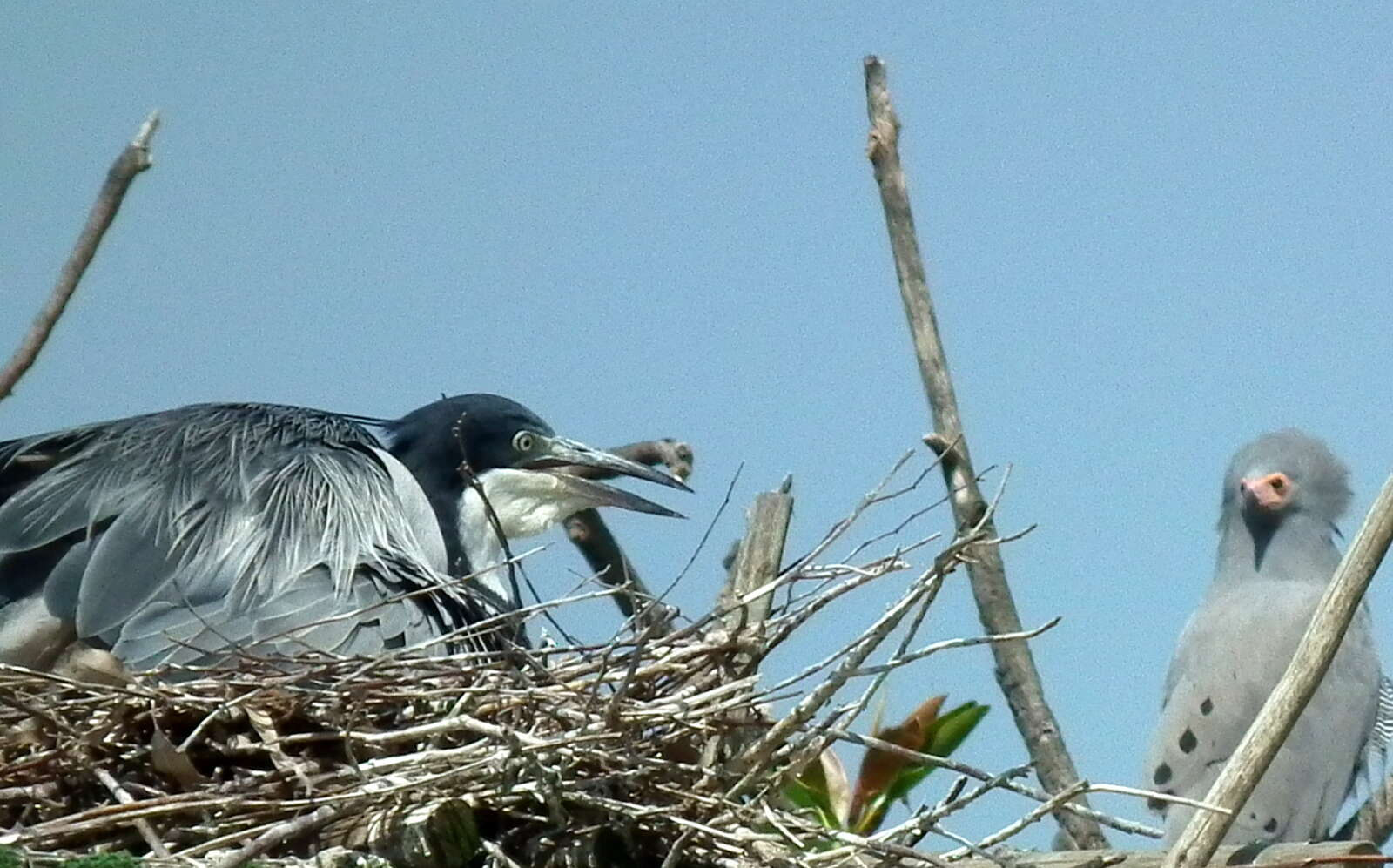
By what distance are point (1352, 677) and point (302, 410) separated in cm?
244

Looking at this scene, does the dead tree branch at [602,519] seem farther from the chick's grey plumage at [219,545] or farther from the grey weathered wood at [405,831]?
the grey weathered wood at [405,831]

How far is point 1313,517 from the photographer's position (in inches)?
205

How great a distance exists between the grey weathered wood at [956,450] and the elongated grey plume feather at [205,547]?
855 mm

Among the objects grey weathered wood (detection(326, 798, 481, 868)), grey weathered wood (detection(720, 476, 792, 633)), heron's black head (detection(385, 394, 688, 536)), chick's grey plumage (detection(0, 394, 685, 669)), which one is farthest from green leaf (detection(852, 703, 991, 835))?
heron's black head (detection(385, 394, 688, 536))

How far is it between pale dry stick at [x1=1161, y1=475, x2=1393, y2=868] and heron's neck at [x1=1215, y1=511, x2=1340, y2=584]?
2.97m

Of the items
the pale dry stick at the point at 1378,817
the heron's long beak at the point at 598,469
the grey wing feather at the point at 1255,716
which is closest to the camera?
the pale dry stick at the point at 1378,817

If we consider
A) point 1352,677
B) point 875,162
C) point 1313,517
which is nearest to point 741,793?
point 875,162

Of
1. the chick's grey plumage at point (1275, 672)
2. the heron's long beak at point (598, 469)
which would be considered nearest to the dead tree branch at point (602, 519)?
the heron's long beak at point (598, 469)

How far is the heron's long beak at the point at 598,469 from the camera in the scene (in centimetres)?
425

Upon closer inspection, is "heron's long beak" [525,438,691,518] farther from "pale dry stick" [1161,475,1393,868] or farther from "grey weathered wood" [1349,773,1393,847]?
"pale dry stick" [1161,475,1393,868]

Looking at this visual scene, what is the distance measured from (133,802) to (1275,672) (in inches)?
114

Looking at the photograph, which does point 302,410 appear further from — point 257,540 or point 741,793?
point 741,793

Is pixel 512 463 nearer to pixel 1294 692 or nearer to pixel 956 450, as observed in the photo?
pixel 956 450

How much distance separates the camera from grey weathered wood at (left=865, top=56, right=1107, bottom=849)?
12.0 feet
